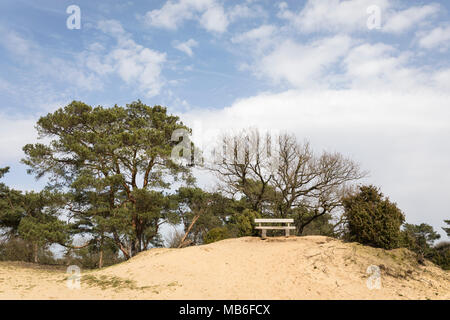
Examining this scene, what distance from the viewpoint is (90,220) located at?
64.3 feet

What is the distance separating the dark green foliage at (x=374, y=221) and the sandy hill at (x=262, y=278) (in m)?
0.47

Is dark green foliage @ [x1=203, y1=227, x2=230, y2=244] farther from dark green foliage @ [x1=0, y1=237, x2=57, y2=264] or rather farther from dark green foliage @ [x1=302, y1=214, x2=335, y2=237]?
dark green foliage @ [x1=302, y1=214, x2=335, y2=237]

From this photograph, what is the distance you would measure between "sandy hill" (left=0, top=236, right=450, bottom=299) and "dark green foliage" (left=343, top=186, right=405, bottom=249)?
0.47 m

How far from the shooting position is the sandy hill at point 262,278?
945 centimetres

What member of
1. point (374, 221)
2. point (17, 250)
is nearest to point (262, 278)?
point (374, 221)

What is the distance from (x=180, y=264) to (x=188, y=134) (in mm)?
11564

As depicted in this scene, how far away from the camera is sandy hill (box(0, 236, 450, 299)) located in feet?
31.0

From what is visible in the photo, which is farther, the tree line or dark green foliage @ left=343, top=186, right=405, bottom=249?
the tree line

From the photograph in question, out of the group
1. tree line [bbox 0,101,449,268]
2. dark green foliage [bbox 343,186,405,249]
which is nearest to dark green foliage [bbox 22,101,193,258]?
tree line [bbox 0,101,449,268]

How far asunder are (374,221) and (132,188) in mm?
14642
